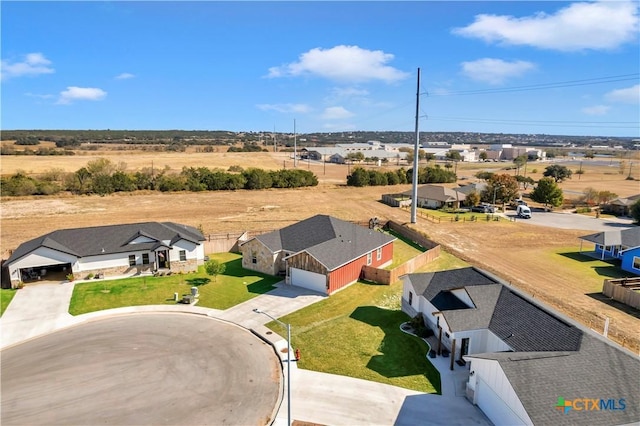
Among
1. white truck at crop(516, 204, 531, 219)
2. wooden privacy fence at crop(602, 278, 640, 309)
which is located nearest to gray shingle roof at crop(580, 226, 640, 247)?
wooden privacy fence at crop(602, 278, 640, 309)

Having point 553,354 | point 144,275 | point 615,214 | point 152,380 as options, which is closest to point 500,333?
point 553,354

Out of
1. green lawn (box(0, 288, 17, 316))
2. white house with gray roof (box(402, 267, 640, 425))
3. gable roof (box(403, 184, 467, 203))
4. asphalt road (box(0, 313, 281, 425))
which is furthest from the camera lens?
gable roof (box(403, 184, 467, 203))

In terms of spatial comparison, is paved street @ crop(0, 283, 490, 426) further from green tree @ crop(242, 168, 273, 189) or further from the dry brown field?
green tree @ crop(242, 168, 273, 189)

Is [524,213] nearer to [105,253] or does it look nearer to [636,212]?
[636,212]

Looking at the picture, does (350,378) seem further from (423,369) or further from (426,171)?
(426,171)

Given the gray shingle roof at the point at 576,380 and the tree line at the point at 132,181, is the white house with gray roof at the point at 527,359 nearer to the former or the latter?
the gray shingle roof at the point at 576,380
